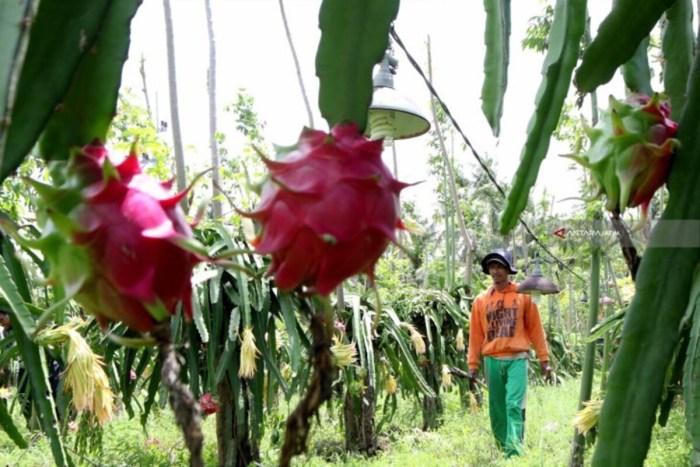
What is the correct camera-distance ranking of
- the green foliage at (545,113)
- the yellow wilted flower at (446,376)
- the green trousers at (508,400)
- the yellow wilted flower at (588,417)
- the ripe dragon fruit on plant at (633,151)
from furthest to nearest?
the yellow wilted flower at (446,376), the green trousers at (508,400), the yellow wilted flower at (588,417), the green foliage at (545,113), the ripe dragon fruit on plant at (633,151)

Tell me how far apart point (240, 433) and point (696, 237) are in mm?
1946

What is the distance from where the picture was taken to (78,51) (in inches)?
14.5

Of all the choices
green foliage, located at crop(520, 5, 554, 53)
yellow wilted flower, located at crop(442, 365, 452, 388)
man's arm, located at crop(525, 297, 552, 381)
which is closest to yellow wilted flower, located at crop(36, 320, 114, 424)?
man's arm, located at crop(525, 297, 552, 381)

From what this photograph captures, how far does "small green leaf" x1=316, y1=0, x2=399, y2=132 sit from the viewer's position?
0.42m

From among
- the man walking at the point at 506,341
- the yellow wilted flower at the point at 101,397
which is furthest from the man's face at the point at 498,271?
the yellow wilted flower at the point at 101,397

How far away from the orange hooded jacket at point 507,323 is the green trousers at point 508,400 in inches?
3.3

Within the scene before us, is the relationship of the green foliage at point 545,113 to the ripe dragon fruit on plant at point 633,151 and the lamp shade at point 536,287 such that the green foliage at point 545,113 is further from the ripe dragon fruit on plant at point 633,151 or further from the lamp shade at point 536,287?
the lamp shade at point 536,287

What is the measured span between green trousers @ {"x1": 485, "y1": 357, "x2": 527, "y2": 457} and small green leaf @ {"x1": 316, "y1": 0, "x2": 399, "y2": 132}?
3.16 m

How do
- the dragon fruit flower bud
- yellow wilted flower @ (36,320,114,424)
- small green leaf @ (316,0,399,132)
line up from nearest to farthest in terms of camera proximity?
small green leaf @ (316,0,399,132) < yellow wilted flower @ (36,320,114,424) < the dragon fruit flower bud

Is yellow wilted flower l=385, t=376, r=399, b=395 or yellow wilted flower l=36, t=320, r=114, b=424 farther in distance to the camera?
yellow wilted flower l=385, t=376, r=399, b=395

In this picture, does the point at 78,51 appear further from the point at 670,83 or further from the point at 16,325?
the point at 16,325

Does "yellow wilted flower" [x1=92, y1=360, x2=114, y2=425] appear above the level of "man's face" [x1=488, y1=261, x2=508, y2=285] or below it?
below

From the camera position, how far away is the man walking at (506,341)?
3438 mm

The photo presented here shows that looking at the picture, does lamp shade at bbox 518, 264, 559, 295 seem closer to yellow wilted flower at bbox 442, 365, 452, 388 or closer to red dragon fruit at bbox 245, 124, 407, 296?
yellow wilted flower at bbox 442, 365, 452, 388
